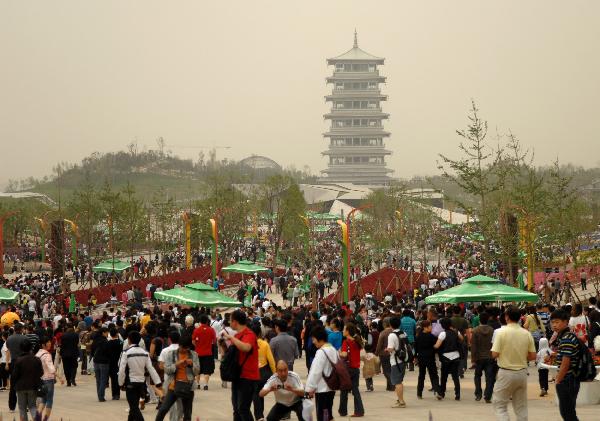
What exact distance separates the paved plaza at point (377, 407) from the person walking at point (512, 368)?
207 centimetres

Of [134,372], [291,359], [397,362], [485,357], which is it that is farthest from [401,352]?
[134,372]

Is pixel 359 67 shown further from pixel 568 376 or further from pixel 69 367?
pixel 568 376

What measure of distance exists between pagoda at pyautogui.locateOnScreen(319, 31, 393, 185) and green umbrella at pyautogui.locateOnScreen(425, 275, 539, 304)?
148631mm

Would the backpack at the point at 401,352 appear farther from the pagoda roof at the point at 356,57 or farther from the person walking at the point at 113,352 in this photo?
the pagoda roof at the point at 356,57

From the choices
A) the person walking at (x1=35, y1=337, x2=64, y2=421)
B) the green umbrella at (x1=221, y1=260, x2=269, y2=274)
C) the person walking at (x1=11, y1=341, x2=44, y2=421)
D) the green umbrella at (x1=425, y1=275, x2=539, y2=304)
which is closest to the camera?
the person walking at (x1=11, y1=341, x2=44, y2=421)

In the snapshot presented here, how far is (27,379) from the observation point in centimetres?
1359

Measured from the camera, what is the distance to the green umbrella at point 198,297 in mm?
26188

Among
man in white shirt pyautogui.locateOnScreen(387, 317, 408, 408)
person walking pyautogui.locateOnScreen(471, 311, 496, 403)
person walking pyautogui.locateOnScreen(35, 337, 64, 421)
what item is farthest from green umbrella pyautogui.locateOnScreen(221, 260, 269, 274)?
person walking pyautogui.locateOnScreen(35, 337, 64, 421)

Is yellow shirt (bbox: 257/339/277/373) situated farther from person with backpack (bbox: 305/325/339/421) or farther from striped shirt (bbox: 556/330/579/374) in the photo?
striped shirt (bbox: 556/330/579/374)

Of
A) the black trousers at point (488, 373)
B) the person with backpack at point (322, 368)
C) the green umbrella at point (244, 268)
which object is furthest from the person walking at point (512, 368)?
the green umbrella at point (244, 268)

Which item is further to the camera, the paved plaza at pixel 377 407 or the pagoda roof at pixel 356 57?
the pagoda roof at pixel 356 57

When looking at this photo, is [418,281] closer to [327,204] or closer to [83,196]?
[83,196]

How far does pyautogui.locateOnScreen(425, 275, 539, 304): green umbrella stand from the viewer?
2247 centimetres

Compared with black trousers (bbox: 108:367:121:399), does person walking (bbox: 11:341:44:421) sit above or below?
above
